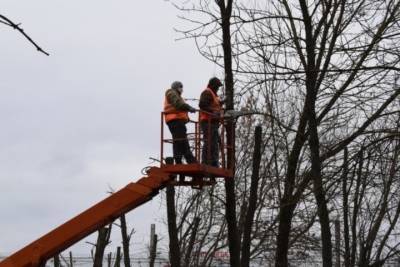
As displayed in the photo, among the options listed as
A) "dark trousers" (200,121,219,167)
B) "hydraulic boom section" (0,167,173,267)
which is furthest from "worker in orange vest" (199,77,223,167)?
"hydraulic boom section" (0,167,173,267)

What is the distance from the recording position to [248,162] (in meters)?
24.1

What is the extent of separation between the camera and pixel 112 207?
10609mm

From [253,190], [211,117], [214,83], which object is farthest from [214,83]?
[253,190]

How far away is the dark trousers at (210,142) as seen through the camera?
10.8 m

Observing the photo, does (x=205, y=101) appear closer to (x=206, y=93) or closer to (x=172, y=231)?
(x=206, y=93)

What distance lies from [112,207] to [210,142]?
1792mm

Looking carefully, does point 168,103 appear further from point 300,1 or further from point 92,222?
point 300,1

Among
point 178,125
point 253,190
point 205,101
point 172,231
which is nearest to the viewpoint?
point 178,125

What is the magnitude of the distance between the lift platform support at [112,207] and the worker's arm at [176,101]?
51 cm

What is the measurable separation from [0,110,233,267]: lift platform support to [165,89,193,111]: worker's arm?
509mm

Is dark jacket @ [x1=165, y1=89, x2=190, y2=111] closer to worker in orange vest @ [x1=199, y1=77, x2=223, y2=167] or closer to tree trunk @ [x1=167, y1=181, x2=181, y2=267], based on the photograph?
worker in orange vest @ [x1=199, y1=77, x2=223, y2=167]

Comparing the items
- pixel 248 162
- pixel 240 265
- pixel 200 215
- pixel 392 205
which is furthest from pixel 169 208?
pixel 200 215

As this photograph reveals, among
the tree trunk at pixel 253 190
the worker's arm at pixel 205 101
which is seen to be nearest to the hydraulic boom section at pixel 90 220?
the worker's arm at pixel 205 101

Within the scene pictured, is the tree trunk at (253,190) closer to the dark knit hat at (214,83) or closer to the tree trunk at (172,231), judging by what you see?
the dark knit hat at (214,83)
